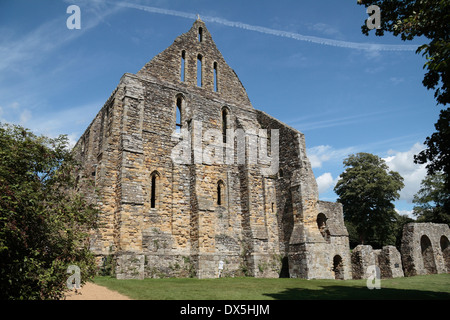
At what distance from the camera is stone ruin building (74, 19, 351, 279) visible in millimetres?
15516

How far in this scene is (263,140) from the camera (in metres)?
21.5

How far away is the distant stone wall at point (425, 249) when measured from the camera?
24748 millimetres

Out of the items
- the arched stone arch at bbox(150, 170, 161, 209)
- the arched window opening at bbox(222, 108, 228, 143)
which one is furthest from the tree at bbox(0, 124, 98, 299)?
the arched window opening at bbox(222, 108, 228, 143)

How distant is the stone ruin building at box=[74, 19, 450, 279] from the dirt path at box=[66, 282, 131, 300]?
2909 mm

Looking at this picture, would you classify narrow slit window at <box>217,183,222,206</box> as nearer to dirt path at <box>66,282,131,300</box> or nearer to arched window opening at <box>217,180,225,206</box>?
arched window opening at <box>217,180,225,206</box>

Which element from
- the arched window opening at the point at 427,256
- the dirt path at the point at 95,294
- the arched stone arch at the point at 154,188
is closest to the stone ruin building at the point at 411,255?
the arched window opening at the point at 427,256

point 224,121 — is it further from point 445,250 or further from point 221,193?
point 445,250

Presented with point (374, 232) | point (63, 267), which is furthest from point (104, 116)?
point (374, 232)

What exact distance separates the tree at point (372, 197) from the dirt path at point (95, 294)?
3305 cm

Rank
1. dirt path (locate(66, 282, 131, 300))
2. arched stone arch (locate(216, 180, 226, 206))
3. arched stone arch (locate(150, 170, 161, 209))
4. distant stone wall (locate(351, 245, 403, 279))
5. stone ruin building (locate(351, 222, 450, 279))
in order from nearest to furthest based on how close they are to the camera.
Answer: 1. dirt path (locate(66, 282, 131, 300))
2. arched stone arch (locate(150, 170, 161, 209))
3. arched stone arch (locate(216, 180, 226, 206))
4. distant stone wall (locate(351, 245, 403, 279))
5. stone ruin building (locate(351, 222, 450, 279))

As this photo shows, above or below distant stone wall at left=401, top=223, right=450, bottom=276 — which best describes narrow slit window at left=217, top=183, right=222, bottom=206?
above
